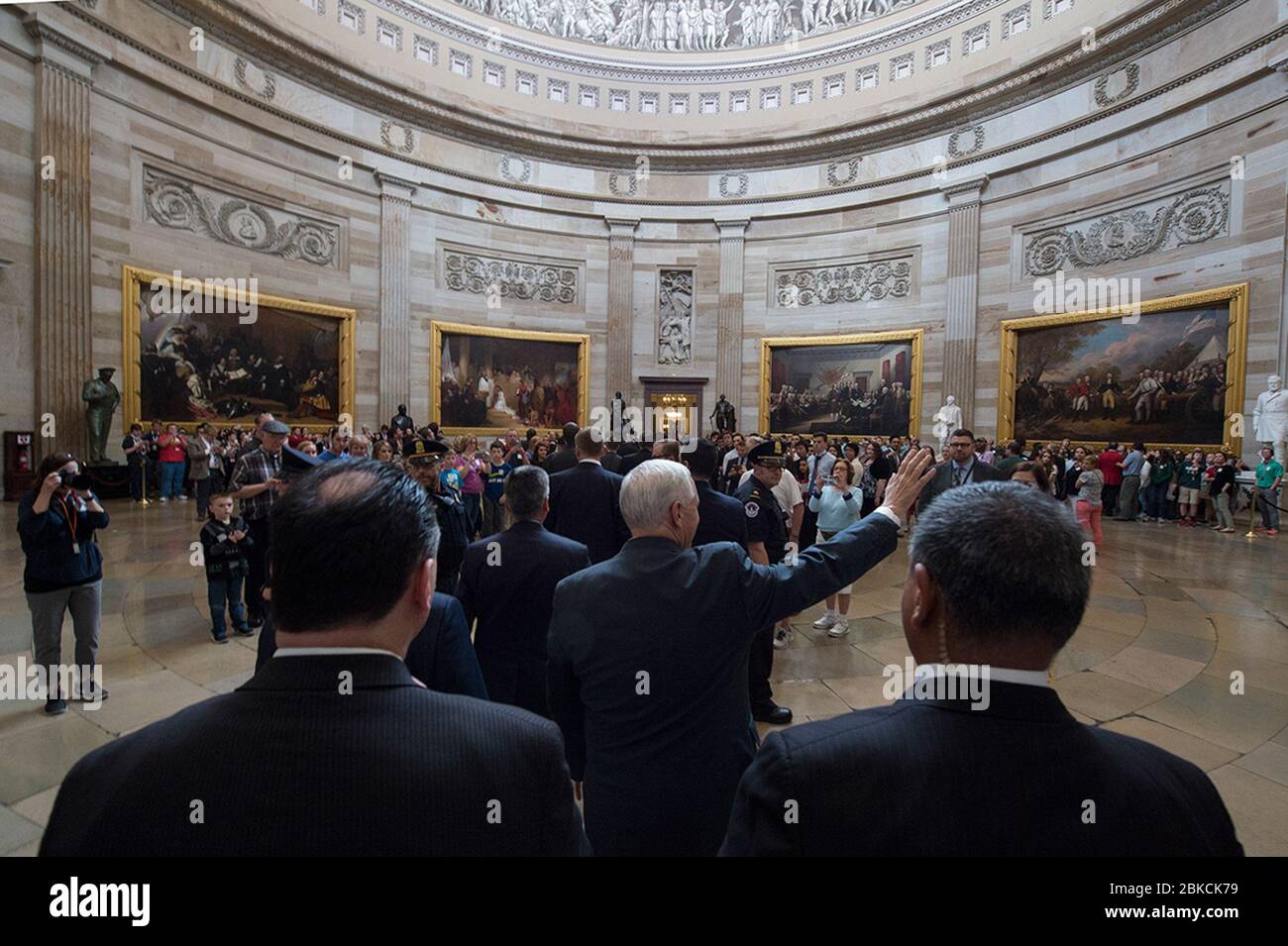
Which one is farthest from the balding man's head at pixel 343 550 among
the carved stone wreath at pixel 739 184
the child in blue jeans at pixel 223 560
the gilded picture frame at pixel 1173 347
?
the carved stone wreath at pixel 739 184

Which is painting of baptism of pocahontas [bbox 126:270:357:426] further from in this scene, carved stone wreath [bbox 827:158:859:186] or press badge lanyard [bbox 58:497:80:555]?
carved stone wreath [bbox 827:158:859:186]

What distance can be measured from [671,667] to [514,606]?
1.27 m

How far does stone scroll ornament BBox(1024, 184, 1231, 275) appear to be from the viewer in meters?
15.0

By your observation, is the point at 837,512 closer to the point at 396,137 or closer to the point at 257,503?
the point at 257,503

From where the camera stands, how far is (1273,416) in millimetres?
12578

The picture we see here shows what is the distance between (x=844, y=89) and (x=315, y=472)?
26814mm

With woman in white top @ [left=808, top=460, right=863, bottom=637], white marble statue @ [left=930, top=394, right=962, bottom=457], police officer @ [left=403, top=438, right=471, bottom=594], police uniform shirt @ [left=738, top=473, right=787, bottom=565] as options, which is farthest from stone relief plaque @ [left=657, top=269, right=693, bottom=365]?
police officer @ [left=403, top=438, right=471, bottom=594]

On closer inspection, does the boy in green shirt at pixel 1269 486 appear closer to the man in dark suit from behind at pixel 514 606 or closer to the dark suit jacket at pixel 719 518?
the dark suit jacket at pixel 719 518

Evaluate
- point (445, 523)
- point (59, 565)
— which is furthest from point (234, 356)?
point (445, 523)

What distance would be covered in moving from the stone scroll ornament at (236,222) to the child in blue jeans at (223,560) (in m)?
14.2
